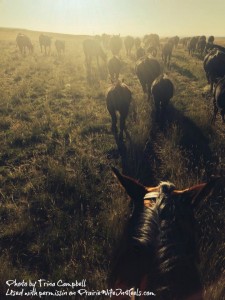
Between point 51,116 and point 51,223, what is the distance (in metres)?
6.35

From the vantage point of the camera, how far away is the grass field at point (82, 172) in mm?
4328

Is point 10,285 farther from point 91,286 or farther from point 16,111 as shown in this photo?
point 16,111

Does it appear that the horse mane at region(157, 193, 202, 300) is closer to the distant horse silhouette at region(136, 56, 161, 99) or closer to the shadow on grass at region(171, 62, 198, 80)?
the distant horse silhouette at region(136, 56, 161, 99)

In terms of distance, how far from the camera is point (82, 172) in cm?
693

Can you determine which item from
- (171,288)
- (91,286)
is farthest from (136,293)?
(91,286)

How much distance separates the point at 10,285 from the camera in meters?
3.92

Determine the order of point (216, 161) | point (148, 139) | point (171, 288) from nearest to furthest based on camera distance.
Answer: point (171, 288), point (216, 161), point (148, 139)

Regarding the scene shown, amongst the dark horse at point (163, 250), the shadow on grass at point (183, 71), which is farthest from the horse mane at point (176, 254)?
the shadow on grass at point (183, 71)

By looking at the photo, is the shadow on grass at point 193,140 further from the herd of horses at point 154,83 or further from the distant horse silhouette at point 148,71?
the distant horse silhouette at point 148,71

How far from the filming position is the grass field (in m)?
4.33

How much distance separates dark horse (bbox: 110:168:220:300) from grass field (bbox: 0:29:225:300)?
163 centimetres

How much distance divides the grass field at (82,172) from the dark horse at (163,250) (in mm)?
1633

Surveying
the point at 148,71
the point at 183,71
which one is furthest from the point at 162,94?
the point at 183,71

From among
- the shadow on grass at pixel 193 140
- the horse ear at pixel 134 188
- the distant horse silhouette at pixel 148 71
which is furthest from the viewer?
the distant horse silhouette at pixel 148 71
